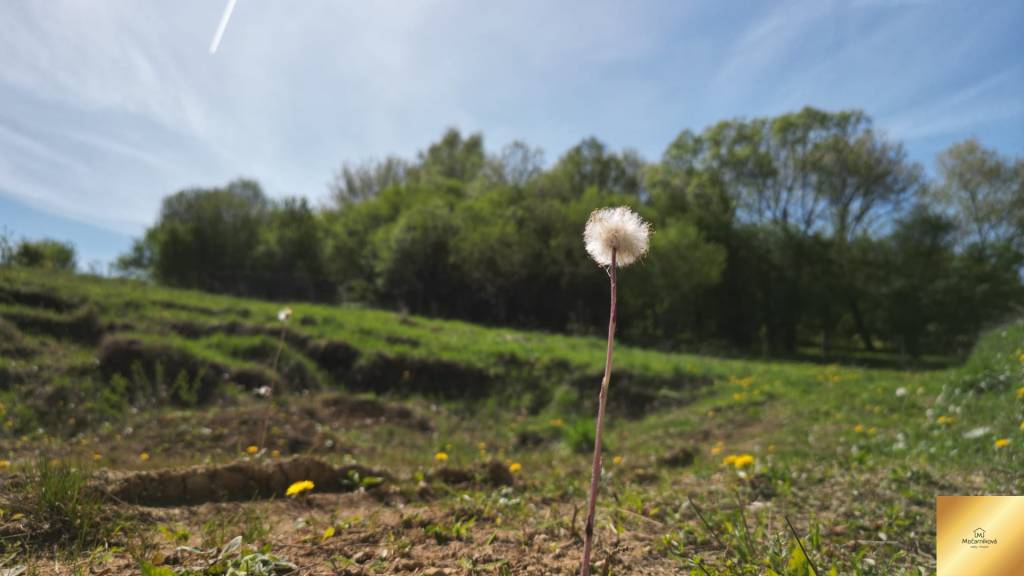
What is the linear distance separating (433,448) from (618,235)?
7089 millimetres

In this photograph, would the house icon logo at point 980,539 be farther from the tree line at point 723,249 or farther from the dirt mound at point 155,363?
the tree line at point 723,249

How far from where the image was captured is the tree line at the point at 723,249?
25328mm

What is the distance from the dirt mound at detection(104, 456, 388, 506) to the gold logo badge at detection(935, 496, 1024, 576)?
9.92 feet

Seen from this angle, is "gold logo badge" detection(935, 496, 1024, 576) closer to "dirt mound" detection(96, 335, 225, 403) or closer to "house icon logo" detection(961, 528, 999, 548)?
"house icon logo" detection(961, 528, 999, 548)

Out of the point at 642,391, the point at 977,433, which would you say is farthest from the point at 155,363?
the point at 977,433

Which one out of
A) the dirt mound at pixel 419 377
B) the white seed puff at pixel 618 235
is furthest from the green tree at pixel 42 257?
the white seed puff at pixel 618 235

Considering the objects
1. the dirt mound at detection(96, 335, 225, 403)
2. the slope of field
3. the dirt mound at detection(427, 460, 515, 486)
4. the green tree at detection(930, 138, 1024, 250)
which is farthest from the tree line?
the dirt mound at detection(427, 460, 515, 486)

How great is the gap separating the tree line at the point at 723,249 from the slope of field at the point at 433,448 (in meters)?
10.3

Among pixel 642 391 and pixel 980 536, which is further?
pixel 642 391

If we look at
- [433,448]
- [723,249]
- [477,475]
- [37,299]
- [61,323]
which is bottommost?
[433,448]

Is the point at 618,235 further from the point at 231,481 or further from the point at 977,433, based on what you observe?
the point at 977,433

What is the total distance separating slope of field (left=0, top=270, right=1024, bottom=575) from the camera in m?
2.29

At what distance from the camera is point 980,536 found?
4.48 ft

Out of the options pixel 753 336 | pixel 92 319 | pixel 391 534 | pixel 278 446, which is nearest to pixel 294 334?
pixel 92 319
